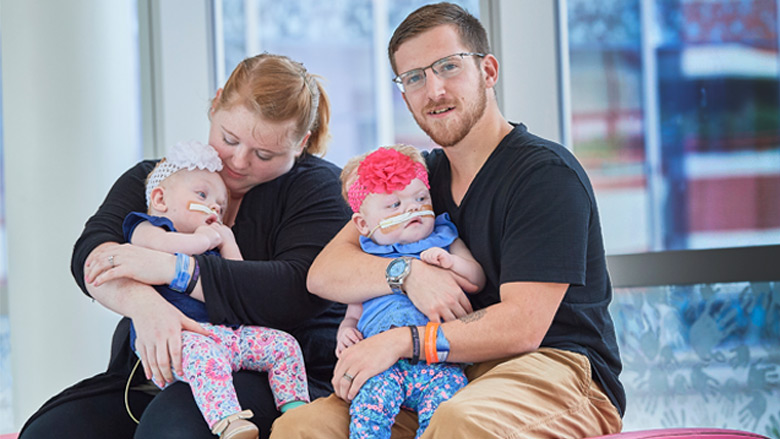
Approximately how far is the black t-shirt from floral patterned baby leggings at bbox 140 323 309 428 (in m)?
0.51

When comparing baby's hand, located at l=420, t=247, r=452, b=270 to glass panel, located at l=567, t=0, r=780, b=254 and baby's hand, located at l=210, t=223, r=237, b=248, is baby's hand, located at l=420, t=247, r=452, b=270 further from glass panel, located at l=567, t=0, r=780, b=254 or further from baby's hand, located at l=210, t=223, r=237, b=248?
glass panel, located at l=567, t=0, r=780, b=254

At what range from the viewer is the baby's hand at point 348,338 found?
1962mm

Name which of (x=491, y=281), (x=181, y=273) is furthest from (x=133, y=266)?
(x=491, y=281)

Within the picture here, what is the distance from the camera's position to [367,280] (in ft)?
6.33

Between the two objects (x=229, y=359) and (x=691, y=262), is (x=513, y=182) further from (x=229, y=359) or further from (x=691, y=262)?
(x=691, y=262)

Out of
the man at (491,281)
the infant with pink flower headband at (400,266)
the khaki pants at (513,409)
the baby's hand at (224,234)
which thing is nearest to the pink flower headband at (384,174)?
the infant with pink flower headband at (400,266)

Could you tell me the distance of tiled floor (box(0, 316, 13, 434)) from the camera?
3.47 m

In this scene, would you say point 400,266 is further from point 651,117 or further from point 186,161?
point 651,117

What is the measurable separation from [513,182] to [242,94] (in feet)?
2.65

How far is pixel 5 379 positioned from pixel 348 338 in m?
2.32

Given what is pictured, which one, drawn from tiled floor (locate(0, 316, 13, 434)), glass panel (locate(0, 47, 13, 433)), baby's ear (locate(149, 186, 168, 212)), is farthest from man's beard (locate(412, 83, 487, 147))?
tiled floor (locate(0, 316, 13, 434))

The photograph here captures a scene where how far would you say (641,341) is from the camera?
2793 mm

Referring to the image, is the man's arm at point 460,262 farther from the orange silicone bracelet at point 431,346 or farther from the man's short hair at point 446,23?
the man's short hair at point 446,23

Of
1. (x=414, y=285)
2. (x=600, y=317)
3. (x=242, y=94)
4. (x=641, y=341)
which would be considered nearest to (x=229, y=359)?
(x=414, y=285)
